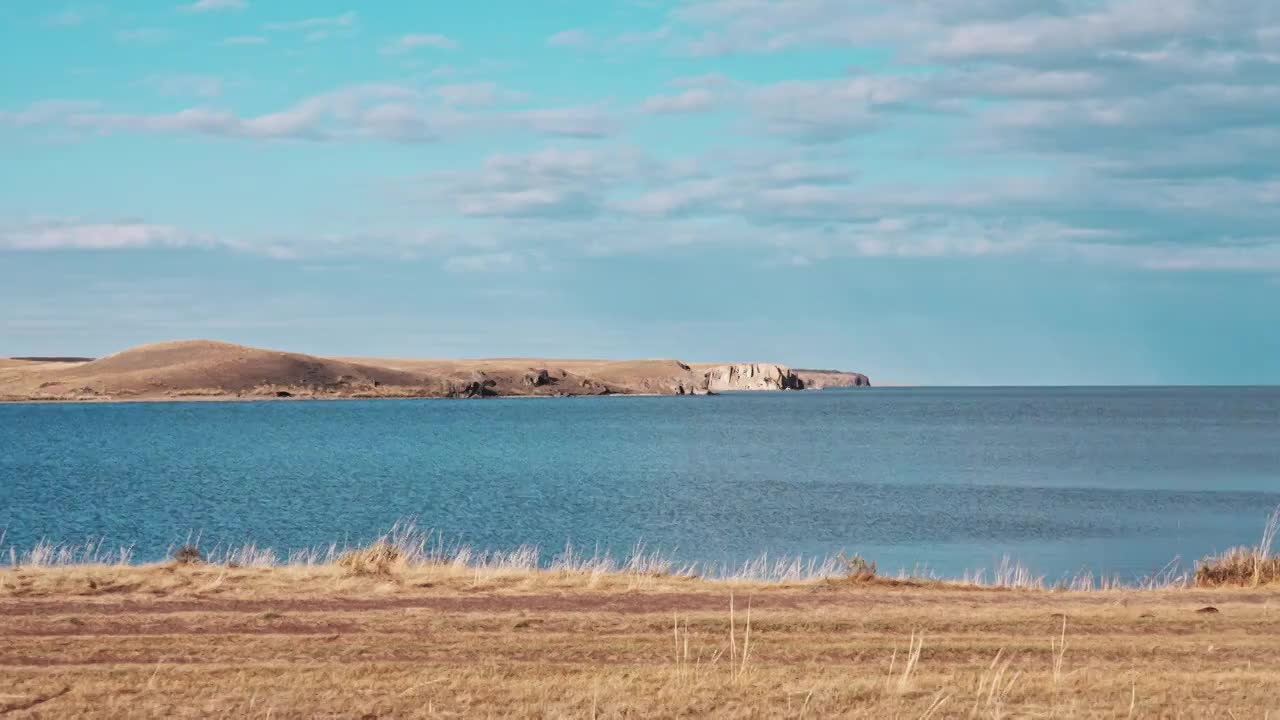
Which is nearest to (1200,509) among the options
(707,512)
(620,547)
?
(707,512)

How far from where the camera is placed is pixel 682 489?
186ft

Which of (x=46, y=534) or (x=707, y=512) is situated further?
(x=707, y=512)

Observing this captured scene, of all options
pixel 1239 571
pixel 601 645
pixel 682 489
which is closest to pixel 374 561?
pixel 601 645

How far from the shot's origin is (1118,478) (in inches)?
2569

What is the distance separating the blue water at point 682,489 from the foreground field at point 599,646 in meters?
13.6

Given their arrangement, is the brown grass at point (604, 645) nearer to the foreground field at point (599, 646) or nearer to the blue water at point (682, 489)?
the foreground field at point (599, 646)

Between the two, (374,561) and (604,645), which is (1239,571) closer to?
(604,645)

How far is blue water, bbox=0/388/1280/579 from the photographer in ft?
126

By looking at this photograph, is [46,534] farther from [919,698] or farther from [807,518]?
[919,698]

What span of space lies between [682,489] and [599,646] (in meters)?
41.6

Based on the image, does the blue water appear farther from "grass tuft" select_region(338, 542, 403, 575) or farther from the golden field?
the golden field

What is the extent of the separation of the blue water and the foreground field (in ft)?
44.7

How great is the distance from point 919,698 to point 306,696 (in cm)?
554

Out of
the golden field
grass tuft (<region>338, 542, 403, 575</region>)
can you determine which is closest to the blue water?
grass tuft (<region>338, 542, 403, 575</region>)
